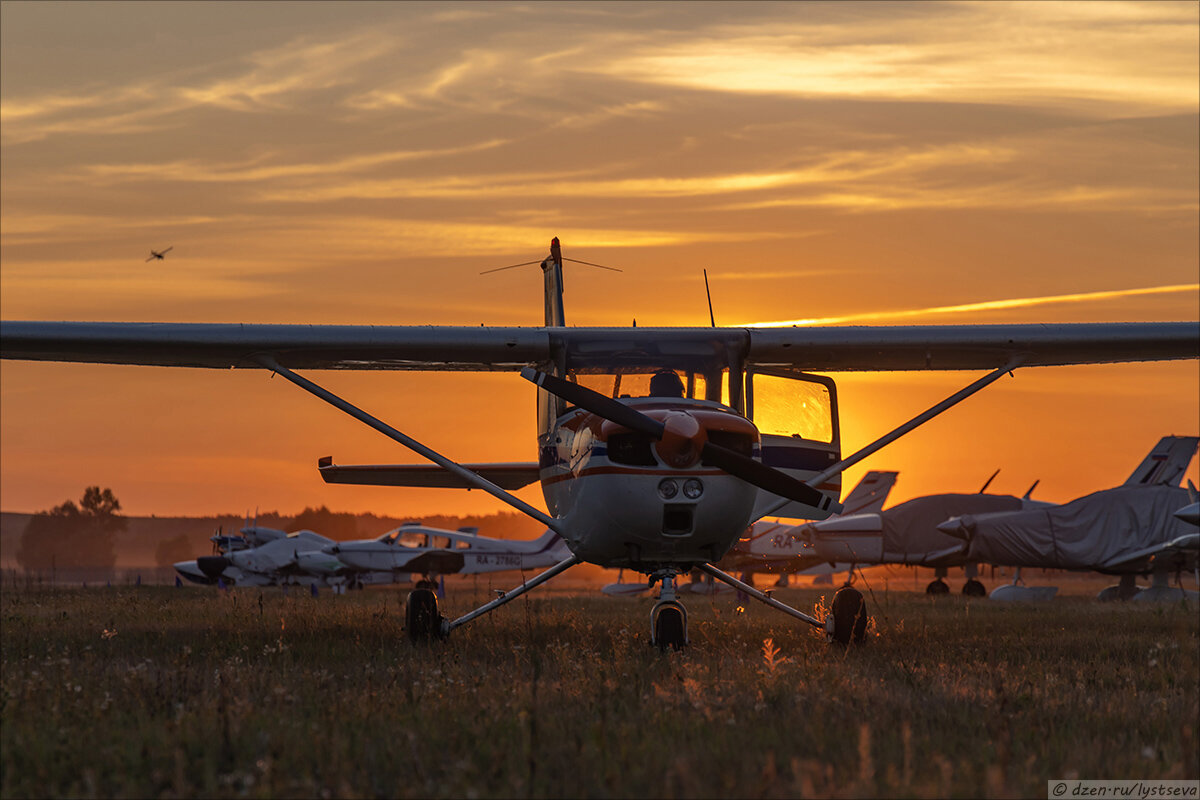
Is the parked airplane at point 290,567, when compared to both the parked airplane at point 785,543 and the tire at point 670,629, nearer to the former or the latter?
the parked airplane at point 785,543

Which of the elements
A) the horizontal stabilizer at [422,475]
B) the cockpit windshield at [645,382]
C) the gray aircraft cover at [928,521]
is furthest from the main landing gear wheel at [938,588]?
the cockpit windshield at [645,382]

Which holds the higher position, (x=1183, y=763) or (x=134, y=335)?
(x=134, y=335)

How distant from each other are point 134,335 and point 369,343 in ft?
6.90

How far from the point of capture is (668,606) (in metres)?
9.75

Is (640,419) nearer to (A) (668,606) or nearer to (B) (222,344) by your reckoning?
(A) (668,606)

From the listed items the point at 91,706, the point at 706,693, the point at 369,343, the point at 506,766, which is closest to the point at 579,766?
the point at 506,766

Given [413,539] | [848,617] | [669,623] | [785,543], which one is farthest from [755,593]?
[413,539]

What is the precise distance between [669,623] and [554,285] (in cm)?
563

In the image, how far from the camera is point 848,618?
10.8 m

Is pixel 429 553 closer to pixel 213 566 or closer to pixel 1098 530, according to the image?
pixel 213 566

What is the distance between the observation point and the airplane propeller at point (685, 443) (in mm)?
8727

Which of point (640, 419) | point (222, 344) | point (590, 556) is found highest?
point (222, 344)

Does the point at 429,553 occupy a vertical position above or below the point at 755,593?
below

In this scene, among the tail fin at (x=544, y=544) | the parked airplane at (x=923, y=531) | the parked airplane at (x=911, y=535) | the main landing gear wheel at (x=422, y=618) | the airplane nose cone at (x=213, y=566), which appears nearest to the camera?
the main landing gear wheel at (x=422, y=618)
